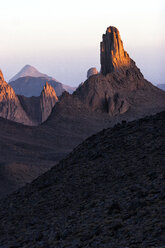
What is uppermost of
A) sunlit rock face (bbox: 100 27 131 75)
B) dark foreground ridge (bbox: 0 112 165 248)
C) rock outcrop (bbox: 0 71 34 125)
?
sunlit rock face (bbox: 100 27 131 75)

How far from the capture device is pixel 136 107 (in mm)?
78500

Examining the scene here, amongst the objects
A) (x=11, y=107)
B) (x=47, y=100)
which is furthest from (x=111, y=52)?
(x=47, y=100)

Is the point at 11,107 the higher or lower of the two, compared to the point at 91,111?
higher

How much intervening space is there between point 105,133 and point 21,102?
120m

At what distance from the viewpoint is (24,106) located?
134625mm

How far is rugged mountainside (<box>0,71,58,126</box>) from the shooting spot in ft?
421

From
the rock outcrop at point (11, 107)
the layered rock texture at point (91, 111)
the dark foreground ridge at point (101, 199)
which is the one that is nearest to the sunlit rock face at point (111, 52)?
the layered rock texture at point (91, 111)

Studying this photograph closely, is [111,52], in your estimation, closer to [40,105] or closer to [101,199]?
[40,105]

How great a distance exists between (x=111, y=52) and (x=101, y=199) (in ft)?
235

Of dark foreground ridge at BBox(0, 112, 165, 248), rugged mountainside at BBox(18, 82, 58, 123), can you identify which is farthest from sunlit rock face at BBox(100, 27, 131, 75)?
dark foreground ridge at BBox(0, 112, 165, 248)

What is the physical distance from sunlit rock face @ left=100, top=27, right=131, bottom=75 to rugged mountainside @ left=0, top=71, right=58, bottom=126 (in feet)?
161

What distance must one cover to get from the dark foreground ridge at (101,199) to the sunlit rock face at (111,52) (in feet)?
217

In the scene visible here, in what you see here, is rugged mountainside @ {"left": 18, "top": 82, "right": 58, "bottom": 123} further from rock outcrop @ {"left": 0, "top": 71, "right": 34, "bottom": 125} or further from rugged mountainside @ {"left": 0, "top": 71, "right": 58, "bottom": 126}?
rock outcrop @ {"left": 0, "top": 71, "right": 34, "bottom": 125}

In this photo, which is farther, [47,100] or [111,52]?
[47,100]
